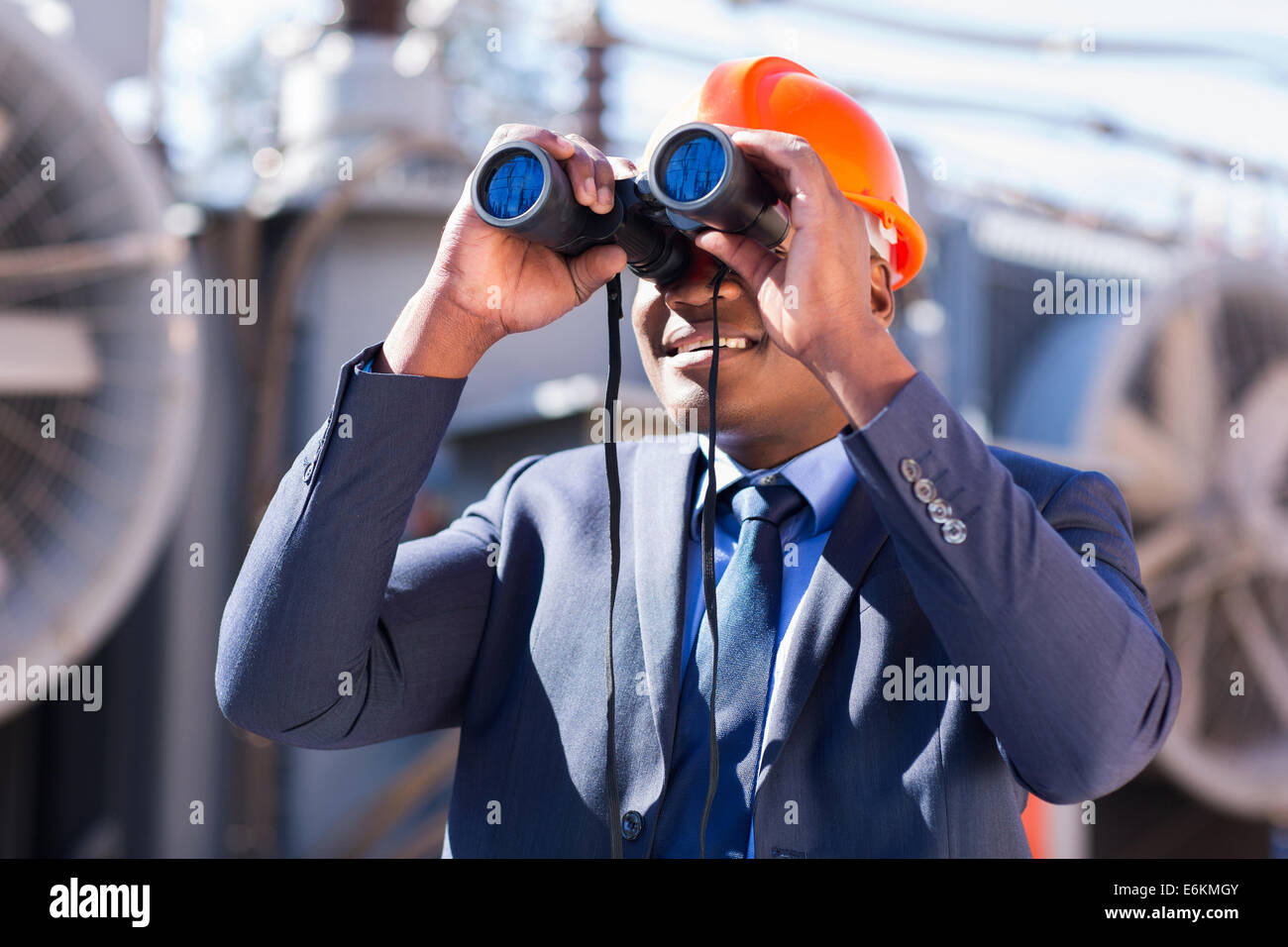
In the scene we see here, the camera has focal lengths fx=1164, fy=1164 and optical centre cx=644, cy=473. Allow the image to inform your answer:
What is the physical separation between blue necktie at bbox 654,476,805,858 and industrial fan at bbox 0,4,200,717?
13.1 feet

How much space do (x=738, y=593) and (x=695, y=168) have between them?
454 mm

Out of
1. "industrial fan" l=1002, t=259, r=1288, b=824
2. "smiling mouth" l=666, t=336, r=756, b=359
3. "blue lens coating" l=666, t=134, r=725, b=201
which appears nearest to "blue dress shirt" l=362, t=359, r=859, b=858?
"smiling mouth" l=666, t=336, r=756, b=359

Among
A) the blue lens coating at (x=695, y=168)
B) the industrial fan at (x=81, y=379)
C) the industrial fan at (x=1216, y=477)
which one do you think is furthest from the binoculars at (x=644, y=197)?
the industrial fan at (x=1216, y=477)

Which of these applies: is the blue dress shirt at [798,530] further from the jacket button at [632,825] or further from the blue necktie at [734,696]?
the jacket button at [632,825]

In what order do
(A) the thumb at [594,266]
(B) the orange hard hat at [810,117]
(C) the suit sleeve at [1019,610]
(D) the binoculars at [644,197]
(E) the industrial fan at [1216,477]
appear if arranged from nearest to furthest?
(C) the suit sleeve at [1019,610]
(D) the binoculars at [644,197]
(A) the thumb at [594,266]
(B) the orange hard hat at [810,117]
(E) the industrial fan at [1216,477]

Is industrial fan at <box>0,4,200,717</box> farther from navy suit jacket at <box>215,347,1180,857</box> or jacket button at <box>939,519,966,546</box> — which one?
jacket button at <box>939,519,966,546</box>

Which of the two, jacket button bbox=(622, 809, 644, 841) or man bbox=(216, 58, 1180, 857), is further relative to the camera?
jacket button bbox=(622, 809, 644, 841)

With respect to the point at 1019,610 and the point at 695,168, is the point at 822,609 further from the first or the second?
the point at 695,168

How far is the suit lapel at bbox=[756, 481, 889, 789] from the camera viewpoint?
115 centimetres

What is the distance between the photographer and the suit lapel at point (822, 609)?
115cm

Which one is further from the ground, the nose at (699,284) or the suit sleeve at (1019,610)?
the nose at (699,284)

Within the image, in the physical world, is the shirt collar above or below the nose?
below

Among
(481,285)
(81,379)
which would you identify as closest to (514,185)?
(481,285)
